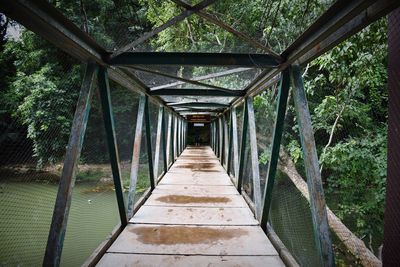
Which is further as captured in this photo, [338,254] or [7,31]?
[338,254]

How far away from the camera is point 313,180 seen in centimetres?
190

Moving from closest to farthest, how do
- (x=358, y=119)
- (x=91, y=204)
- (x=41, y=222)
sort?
(x=358, y=119) → (x=41, y=222) → (x=91, y=204)

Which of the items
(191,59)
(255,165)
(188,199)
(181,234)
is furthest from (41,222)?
(191,59)

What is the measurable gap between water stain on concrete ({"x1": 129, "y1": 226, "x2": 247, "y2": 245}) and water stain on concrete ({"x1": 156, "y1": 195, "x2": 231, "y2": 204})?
3.77 ft

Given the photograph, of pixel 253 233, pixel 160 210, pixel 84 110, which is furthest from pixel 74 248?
pixel 84 110

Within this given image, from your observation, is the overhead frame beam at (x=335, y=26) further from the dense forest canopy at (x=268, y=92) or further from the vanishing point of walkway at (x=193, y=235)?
the vanishing point of walkway at (x=193, y=235)

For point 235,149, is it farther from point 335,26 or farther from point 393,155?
point 393,155

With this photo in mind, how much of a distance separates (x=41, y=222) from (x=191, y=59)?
19.2ft

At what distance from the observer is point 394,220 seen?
1.28 metres

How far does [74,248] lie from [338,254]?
8067 millimetres

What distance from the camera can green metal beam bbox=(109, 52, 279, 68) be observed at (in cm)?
252

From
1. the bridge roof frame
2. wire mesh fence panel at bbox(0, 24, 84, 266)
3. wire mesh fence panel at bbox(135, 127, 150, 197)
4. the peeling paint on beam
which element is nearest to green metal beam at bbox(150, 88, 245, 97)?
the peeling paint on beam

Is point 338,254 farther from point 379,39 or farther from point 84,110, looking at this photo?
point 84,110

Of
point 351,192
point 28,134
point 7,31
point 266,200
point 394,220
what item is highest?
point 7,31
